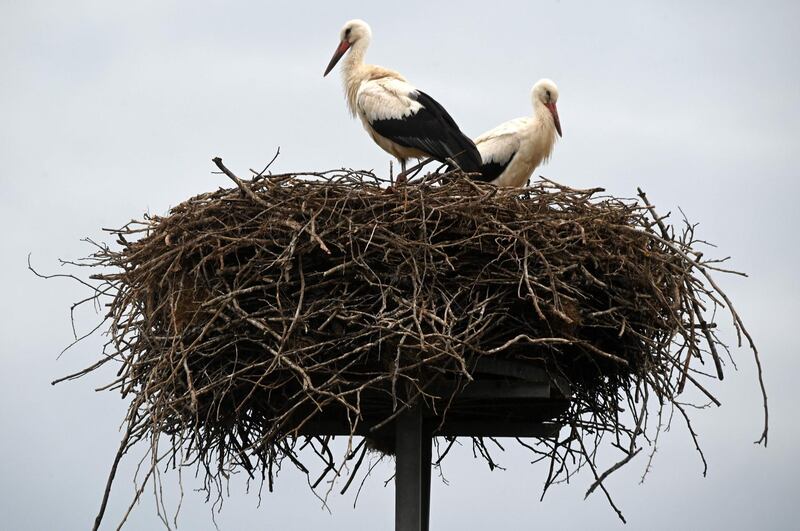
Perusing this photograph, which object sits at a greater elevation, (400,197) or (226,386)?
(400,197)

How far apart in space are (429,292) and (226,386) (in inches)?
41.1

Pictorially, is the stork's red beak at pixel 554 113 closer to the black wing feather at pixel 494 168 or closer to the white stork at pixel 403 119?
the black wing feather at pixel 494 168

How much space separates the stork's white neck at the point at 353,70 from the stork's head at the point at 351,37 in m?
0.02

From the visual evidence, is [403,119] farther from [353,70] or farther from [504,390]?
[504,390]

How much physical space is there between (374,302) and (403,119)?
2.58m

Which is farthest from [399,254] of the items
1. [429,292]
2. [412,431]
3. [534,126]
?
[534,126]

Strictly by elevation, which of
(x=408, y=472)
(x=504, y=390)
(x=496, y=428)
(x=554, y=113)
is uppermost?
(x=554, y=113)

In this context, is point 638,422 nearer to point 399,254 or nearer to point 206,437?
point 399,254

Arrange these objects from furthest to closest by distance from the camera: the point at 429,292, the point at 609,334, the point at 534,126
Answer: the point at 534,126 < the point at 609,334 < the point at 429,292

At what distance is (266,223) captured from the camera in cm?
649

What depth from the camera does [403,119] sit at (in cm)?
864

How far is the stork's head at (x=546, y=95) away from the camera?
9.38 meters

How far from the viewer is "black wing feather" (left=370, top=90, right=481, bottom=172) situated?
847cm

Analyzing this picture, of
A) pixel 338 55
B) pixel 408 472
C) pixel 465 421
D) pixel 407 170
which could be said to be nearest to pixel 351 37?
pixel 338 55
